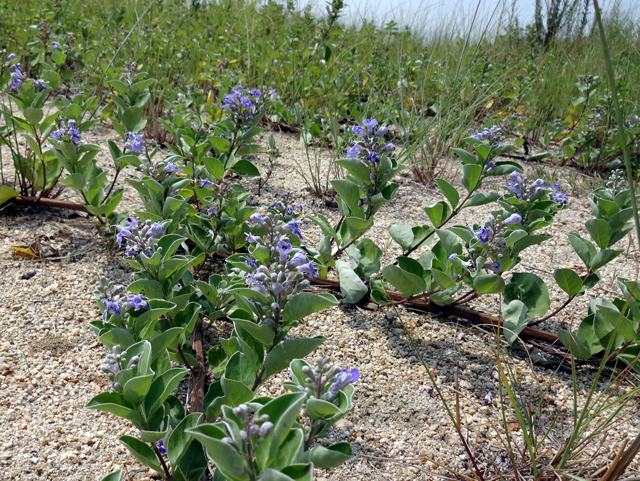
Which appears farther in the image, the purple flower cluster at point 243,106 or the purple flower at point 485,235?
the purple flower cluster at point 243,106

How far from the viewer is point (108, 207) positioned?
6.81 ft

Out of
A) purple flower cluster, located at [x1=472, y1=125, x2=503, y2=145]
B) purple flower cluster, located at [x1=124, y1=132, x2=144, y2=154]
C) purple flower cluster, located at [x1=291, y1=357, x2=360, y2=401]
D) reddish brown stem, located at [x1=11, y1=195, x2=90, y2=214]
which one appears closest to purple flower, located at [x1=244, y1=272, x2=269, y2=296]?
purple flower cluster, located at [x1=291, y1=357, x2=360, y2=401]

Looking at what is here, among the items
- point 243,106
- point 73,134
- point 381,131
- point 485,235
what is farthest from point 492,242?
point 73,134

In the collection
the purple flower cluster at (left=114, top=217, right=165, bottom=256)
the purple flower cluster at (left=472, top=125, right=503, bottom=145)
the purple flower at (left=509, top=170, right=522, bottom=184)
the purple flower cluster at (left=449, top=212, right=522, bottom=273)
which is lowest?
the purple flower cluster at (left=114, top=217, right=165, bottom=256)

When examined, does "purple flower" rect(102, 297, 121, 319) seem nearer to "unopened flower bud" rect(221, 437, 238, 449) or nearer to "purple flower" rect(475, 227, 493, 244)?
"unopened flower bud" rect(221, 437, 238, 449)

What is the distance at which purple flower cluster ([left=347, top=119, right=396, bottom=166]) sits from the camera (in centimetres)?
180

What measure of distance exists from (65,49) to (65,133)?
5.93 feet

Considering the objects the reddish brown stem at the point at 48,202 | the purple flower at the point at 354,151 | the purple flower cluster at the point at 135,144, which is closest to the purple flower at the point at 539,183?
the purple flower at the point at 354,151

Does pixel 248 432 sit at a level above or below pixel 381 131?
below

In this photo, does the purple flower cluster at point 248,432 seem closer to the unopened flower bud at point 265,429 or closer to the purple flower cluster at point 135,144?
the unopened flower bud at point 265,429

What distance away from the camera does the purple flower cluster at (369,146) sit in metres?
1.80

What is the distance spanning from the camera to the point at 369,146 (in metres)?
1.83

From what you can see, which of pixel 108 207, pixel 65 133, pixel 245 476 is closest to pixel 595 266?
pixel 245 476

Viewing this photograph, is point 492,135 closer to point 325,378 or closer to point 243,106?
point 243,106
